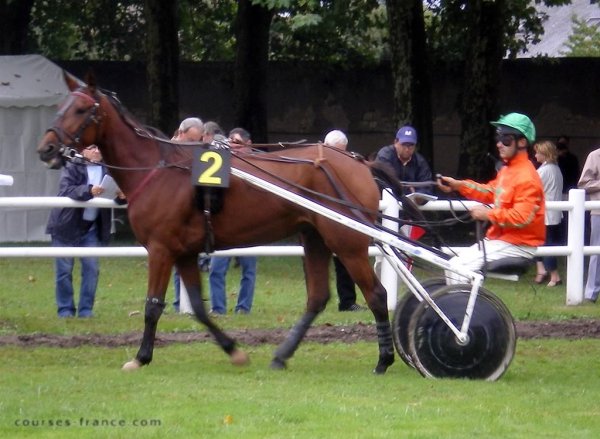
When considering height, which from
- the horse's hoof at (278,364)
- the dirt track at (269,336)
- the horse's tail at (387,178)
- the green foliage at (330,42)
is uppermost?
the green foliage at (330,42)

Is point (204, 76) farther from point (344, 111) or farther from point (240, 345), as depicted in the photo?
point (240, 345)

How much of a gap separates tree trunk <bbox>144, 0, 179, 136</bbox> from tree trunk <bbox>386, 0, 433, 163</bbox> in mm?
4154

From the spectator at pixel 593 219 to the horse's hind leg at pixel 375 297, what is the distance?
568 cm

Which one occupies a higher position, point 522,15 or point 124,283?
point 522,15

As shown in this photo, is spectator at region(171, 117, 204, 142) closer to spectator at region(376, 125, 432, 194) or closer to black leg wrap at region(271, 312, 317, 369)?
spectator at region(376, 125, 432, 194)

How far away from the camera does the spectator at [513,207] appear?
351 inches

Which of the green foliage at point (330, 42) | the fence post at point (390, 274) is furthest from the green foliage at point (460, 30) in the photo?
the fence post at point (390, 274)

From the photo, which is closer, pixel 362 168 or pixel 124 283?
pixel 362 168

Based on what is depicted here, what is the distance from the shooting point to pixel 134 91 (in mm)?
28234

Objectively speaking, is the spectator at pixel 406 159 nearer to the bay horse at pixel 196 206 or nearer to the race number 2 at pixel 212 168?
the bay horse at pixel 196 206

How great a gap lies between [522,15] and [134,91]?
8.87 m

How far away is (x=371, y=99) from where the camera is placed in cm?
2925

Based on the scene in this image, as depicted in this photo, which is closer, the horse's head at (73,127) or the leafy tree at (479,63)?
the horse's head at (73,127)

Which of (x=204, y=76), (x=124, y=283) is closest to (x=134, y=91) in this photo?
(x=204, y=76)
